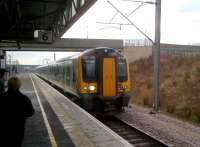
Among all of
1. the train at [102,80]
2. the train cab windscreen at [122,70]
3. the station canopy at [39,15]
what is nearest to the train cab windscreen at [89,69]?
the train at [102,80]

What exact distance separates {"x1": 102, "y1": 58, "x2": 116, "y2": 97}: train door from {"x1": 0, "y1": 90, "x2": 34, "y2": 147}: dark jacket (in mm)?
9174

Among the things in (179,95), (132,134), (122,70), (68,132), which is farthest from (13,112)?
(179,95)

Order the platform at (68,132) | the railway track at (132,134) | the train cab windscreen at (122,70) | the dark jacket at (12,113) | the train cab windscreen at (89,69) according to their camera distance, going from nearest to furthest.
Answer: the dark jacket at (12,113) → the platform at (68,132) → the railway track at (132,134) → the train cab windscreen at (89,69) → the train cab windscreen at (122,70)

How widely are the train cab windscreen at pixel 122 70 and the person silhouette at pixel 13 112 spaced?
9.81 meters

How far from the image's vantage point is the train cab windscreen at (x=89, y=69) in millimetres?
15231

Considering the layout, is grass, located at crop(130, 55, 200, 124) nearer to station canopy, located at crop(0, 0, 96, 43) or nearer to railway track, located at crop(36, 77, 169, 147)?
railway track, located at crop(36, 77, 169, 147)

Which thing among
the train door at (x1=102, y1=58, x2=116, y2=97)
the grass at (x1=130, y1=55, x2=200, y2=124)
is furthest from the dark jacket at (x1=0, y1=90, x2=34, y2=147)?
the grass at (x1=130, y1=55, x2=200, y2=124)

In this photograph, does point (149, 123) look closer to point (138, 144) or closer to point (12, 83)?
point (138, 144)

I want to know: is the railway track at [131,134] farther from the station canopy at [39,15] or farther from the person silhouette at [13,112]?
the person silhouette at [13,112]

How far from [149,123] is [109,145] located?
5.26 meters

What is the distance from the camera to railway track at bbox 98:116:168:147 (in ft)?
33.4

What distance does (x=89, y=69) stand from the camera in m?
15.4

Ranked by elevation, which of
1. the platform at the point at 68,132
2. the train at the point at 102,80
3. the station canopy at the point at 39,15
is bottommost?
the platform at the point at 68,132

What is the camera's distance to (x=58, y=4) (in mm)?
12547
